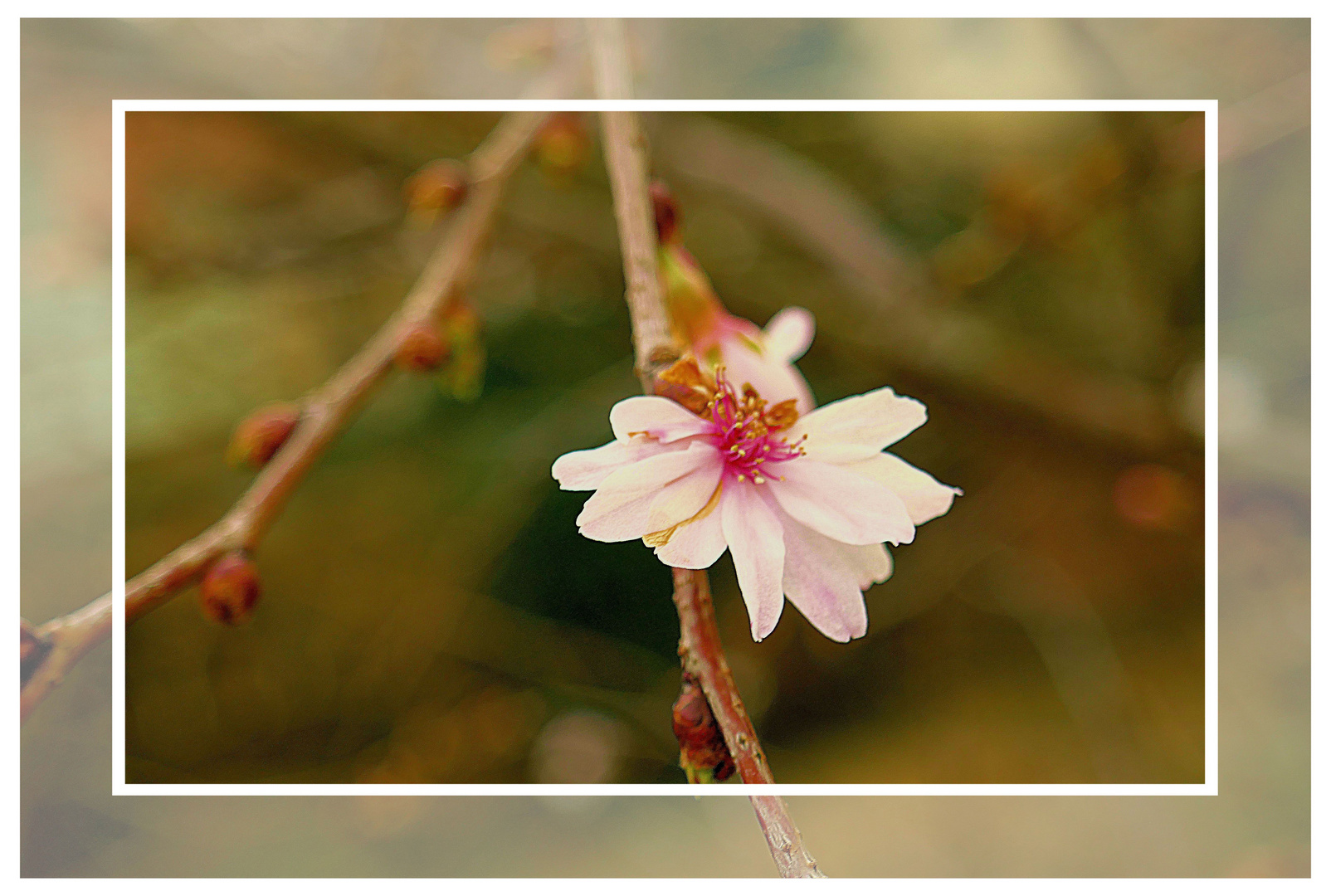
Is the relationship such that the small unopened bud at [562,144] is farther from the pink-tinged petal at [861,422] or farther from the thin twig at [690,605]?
the pink-tinged petal at [861,422]

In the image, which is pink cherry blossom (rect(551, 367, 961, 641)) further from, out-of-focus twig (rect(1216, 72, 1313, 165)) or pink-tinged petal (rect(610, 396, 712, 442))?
Answer: out-of-focus twig (rect(1216, 72, 1313, 165))

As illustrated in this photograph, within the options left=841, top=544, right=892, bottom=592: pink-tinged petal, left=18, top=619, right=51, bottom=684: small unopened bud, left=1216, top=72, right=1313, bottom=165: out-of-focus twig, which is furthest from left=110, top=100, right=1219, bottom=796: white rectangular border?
left=841, top=544, right=892, bottom=592: pink-tinged petal

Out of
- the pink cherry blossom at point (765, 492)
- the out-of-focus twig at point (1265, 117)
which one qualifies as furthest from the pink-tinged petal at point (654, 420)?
the out-of-focus twig at point (1265, 117)

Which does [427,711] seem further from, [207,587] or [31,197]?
[31,197]

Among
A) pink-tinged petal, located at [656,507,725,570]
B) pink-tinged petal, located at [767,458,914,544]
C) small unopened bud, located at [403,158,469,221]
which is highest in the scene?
small unopened bud, located at [403,158,469,221]

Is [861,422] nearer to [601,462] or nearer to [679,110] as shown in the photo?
[601,462]

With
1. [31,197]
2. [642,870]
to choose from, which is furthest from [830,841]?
[31,197]

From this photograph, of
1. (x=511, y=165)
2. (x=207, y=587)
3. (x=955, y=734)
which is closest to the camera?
(x=207, y=587)
